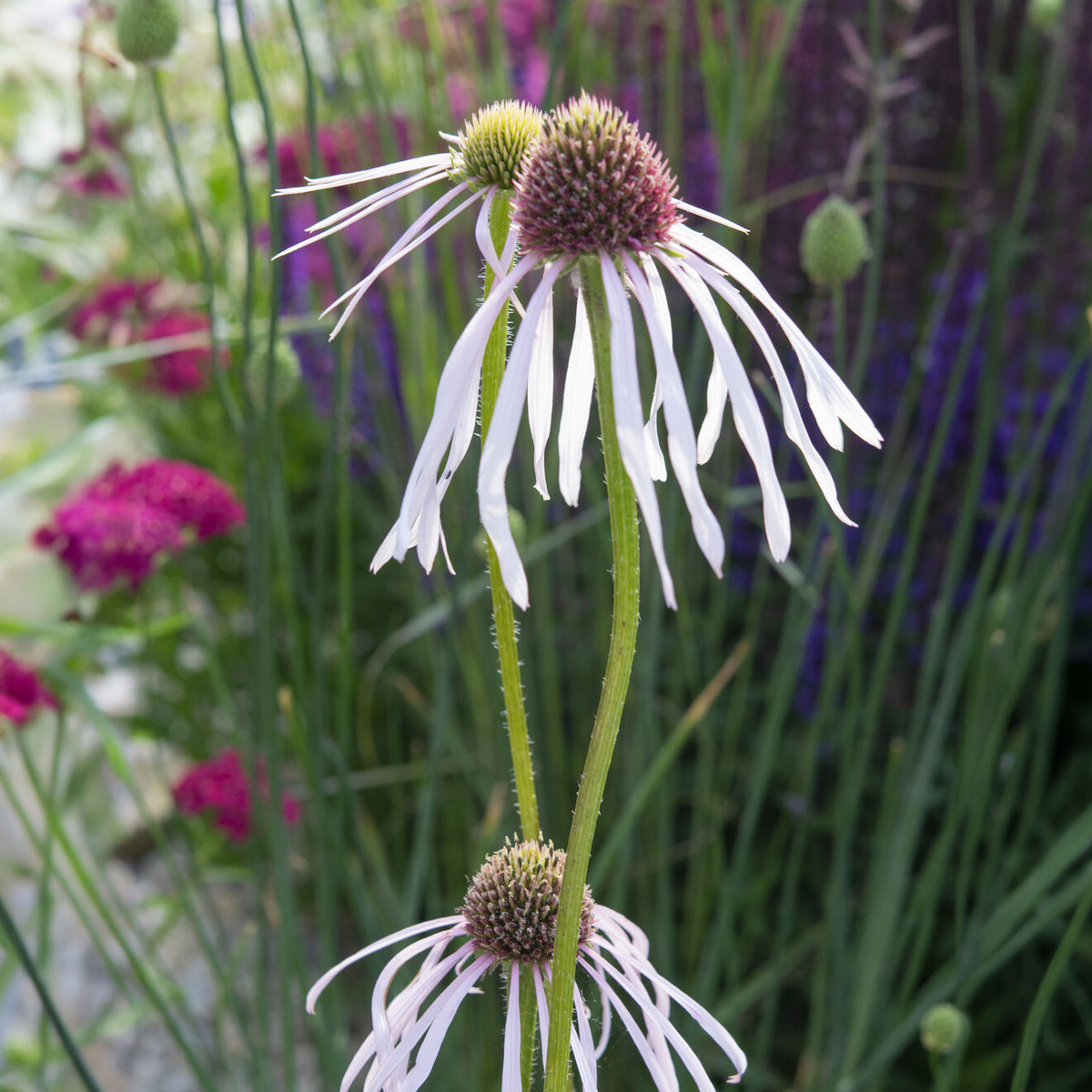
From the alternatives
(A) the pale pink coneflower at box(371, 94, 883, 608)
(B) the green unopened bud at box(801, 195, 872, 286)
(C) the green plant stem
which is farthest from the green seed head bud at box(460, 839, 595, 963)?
(B) the green unopened bud at box(801, 195, 872, 286)

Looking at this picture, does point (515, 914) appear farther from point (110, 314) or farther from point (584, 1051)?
point (110, 314)

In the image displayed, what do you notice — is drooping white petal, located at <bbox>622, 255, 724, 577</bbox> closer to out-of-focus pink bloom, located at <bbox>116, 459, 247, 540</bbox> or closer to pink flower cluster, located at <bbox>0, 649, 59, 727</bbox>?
pink flower cluster, located at <bbox>0, 649, 59, 727</bbox>

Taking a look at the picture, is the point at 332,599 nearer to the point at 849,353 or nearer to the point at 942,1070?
the point at 849,353

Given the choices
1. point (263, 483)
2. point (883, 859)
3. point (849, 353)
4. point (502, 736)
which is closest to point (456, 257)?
point (849, 353)

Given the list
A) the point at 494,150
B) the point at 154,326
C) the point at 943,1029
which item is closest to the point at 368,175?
the point at 494,150

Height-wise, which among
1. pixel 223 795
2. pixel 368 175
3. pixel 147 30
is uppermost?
pixel 147 30

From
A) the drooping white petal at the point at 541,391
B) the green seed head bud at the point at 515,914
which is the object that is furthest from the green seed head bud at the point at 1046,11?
the green seed head bud at the point at 515,914

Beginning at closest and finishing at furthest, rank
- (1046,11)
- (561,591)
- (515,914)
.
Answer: (515,914) → (1046,11) → (561,591)
